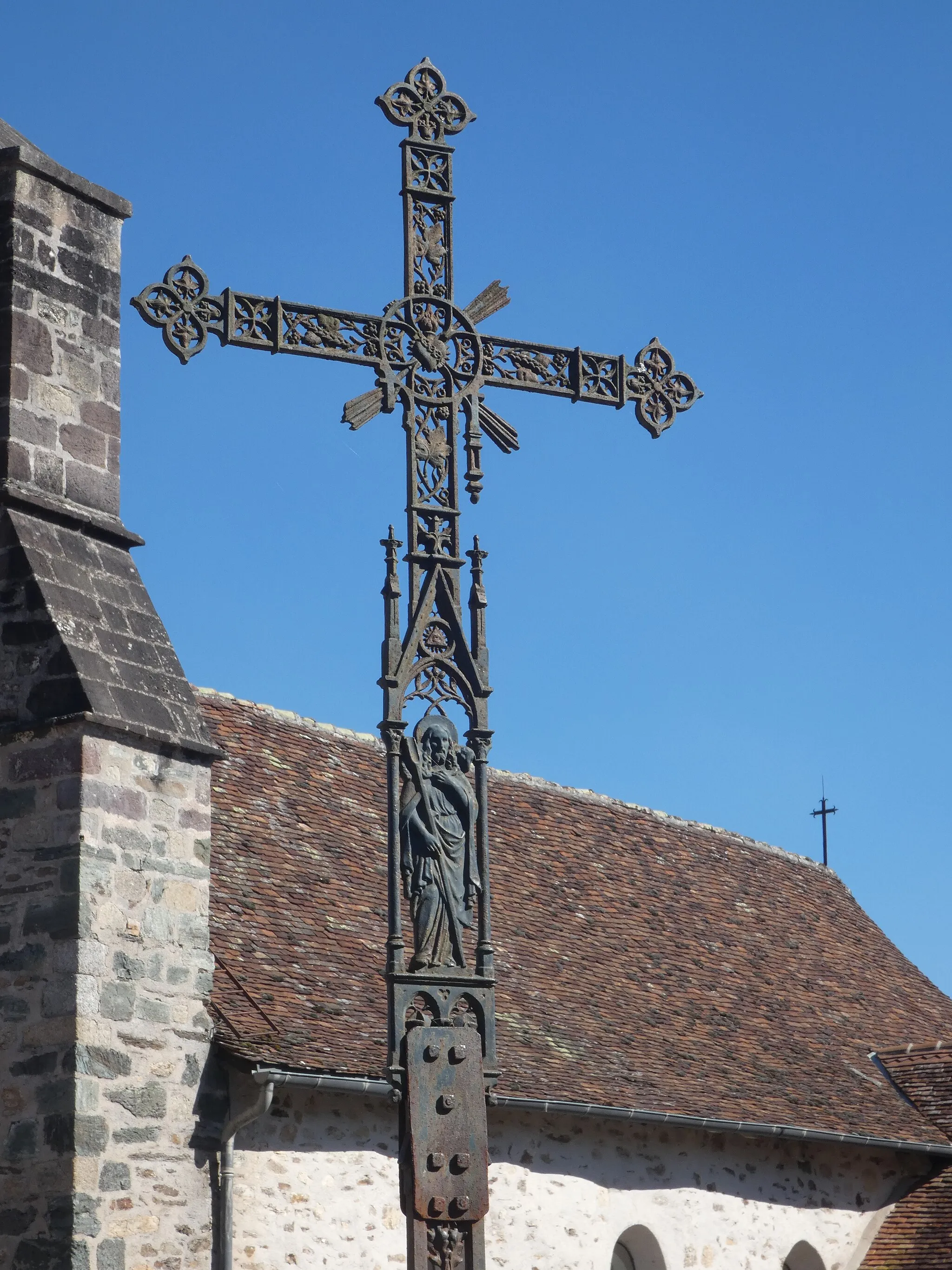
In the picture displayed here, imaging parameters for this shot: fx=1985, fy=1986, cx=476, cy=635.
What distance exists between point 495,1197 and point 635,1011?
2715 millimetres

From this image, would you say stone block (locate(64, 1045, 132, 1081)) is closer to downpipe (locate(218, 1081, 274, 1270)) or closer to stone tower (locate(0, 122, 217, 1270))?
stone tower (locate(0, 122, 217, 1270))

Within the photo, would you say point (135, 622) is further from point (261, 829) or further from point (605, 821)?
point (605, 821)

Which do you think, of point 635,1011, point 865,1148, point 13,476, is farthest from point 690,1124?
point 13,476

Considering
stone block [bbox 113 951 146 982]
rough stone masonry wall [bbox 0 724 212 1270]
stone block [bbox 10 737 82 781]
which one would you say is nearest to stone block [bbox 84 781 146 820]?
rough stone masonry wall [bbox 0 724 212 1270]

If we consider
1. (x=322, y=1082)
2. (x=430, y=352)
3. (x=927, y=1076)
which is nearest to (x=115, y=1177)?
(x=322, y=1082)

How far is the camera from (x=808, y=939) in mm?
19109

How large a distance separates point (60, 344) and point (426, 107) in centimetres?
335

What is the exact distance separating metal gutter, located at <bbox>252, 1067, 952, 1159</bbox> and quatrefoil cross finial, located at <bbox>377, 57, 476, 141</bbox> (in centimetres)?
476

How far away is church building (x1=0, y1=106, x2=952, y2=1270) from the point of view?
30.1 ft

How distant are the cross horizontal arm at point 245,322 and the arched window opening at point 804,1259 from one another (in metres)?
10.4

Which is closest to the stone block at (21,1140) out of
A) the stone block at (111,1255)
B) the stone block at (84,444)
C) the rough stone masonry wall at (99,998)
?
the rough stone masonry wall at (99,998)

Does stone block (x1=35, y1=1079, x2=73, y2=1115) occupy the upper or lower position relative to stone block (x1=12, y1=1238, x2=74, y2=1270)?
upper

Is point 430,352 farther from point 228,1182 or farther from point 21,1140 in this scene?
point 228,1182

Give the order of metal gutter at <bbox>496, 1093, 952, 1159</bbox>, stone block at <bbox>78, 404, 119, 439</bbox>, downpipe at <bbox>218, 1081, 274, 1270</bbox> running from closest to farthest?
1. stone block at <bbox>78, 404, 119, 439</bbox>
2. downpipe at <bbox>218, 1081, 274, 1270</bbox>
3. metal gutter at <bbox>496, 1093, 952, 1159</bbox>
